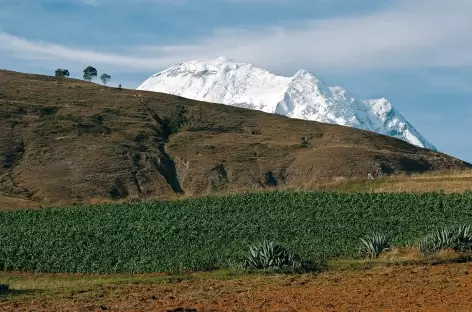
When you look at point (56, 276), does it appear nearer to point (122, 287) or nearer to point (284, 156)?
point (122, 287)

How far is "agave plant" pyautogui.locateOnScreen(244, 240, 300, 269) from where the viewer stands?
24.2 meters

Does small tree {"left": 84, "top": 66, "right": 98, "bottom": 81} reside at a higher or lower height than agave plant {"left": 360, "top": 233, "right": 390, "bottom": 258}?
higher

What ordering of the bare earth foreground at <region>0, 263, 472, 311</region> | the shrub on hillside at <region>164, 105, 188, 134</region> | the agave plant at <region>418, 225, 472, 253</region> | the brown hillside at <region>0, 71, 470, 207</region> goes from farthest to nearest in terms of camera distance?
1. the shrub on hillside at <region>164, 105, 188, 134</region>
2. the brown hillside at <region>0, 71, 470, 207</region>
3. the agave plant at <region>418, 225, 472, 253</region>
4. the bare earth foreground at <region>0, 263, 472, 311</region>

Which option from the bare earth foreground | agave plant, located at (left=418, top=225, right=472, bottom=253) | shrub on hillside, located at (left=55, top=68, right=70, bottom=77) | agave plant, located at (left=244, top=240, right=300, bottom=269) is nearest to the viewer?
the bare earth foreground

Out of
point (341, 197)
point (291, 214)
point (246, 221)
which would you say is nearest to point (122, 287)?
point (246, 221)

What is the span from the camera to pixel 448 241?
26.1 m

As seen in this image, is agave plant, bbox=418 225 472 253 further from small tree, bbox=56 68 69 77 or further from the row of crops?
small tree, bbox=56 68 69 77

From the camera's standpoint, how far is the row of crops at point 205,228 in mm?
27641

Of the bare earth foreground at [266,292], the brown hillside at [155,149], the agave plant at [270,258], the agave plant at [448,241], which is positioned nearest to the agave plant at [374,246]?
the agave plant at [448,241]

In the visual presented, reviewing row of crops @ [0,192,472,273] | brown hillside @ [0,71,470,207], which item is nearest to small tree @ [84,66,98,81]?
brown hillside @ [0,71,470,207]

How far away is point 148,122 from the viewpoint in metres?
99.6

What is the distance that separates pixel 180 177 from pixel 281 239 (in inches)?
2107

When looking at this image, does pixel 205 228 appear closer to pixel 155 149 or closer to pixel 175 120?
pixel 155 149

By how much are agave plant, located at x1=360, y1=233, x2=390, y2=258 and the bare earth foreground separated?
2627 mm
